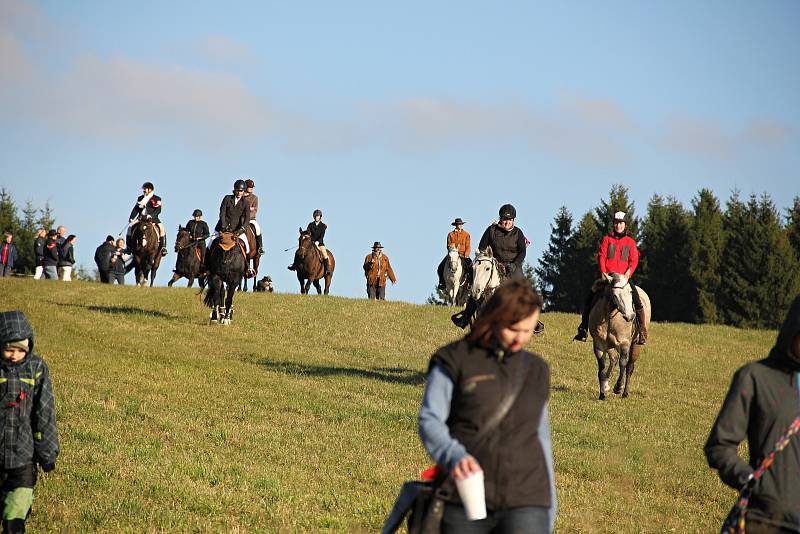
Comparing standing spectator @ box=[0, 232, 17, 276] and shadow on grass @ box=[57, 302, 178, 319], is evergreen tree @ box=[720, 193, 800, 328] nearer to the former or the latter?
standing spectator @ box=[0, 232, 17, 276]

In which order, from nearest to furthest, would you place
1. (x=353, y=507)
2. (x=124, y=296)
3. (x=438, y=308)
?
(x=353, y=507) < (x=124, y=296) < (x=438, y=308)

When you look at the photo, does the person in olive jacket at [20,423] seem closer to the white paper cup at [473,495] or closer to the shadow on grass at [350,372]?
the white paper cup at [473,495]

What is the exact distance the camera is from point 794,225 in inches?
2926

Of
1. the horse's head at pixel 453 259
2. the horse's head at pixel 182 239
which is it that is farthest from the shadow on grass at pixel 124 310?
the horse's head at pixel 182 239

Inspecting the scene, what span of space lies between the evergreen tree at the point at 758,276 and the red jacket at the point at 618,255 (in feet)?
157

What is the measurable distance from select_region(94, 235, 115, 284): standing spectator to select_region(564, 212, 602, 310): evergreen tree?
123ft

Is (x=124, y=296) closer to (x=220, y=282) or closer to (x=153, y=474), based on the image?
(x=220, y=282)

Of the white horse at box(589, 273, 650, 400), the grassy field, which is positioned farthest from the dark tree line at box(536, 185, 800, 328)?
the white horse at box(589, 273, 650, 400)

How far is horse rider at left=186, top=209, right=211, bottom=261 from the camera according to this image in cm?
4497

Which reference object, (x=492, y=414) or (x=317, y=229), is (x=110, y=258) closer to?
(x=317, y=229)

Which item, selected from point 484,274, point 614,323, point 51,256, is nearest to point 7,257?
point 51,256

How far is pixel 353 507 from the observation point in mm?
10898

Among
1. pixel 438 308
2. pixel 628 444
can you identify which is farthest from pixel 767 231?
pixel 628 444

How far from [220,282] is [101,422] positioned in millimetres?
15858
